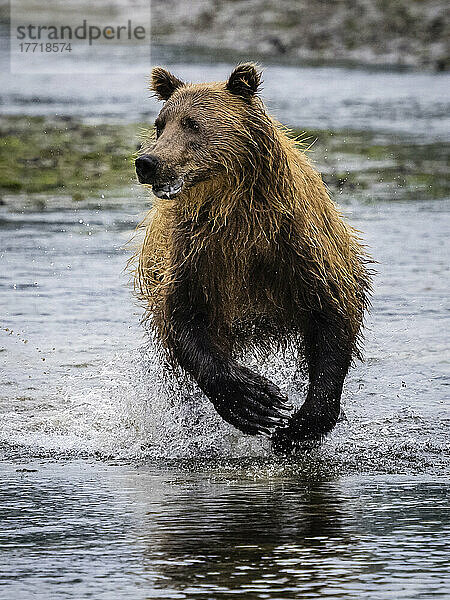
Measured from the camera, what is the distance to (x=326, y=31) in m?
34.3

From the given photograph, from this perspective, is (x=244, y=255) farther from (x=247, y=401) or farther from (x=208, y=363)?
(x=247, y=401)

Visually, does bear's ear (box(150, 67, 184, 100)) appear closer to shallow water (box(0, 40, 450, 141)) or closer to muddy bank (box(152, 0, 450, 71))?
shallow water (box(0, 40, 450, 141))

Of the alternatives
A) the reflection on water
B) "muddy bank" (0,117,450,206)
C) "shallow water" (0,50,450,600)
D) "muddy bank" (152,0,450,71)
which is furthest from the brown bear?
"muddy bank" (152,0,450,71)

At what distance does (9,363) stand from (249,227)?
2.90 meters

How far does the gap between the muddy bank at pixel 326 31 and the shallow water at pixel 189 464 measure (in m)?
19.7

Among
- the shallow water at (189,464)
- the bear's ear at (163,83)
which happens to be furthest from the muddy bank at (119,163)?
the bear's ear at (163,83)

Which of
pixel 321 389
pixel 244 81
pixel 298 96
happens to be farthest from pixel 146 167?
pixel 298 96

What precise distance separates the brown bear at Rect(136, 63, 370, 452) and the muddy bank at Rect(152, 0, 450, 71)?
895 inches

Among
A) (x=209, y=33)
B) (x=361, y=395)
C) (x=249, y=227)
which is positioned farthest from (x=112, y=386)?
(x=209, y=33)

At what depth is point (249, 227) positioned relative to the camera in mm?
6562

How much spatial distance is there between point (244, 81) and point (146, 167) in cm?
72

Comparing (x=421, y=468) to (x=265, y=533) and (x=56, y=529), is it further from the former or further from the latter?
(x=56, y=529)

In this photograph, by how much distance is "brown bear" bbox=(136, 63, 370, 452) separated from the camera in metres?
6.45

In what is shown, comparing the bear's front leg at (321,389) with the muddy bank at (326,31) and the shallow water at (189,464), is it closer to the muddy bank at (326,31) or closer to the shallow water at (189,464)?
the shallow water at (189,464)
